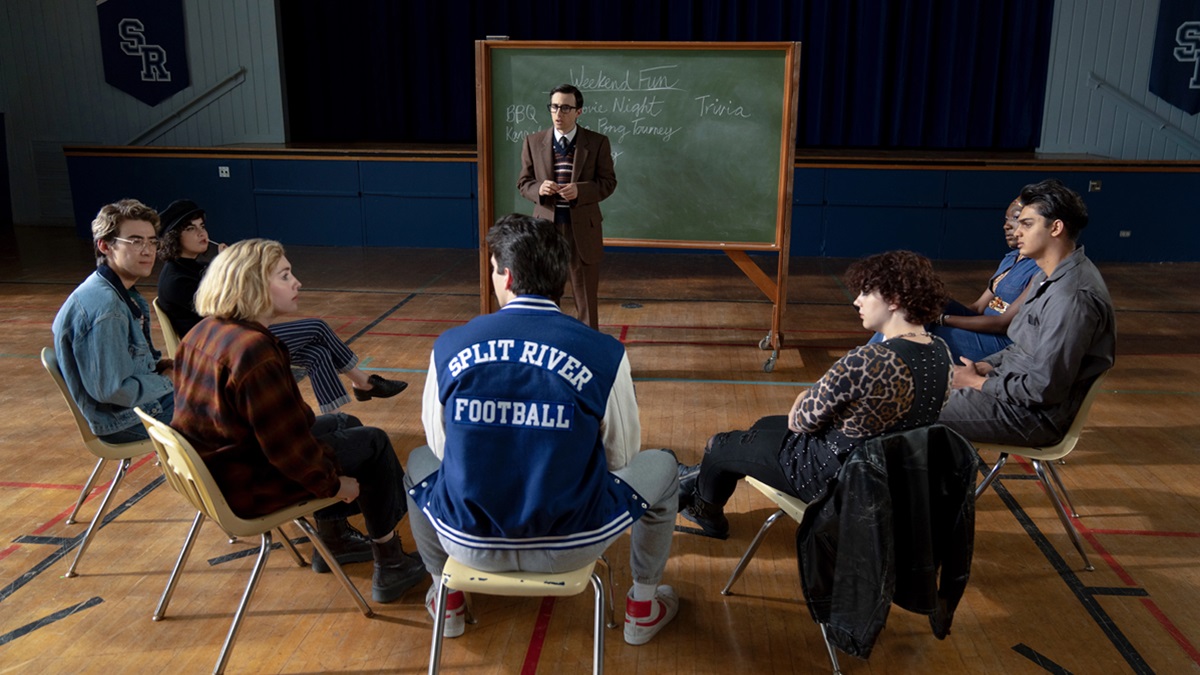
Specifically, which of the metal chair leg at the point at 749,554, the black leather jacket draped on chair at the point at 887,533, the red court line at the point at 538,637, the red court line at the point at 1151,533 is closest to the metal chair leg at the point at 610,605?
the red court line at the point at 538,637

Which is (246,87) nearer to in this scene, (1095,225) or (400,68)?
(400,68)

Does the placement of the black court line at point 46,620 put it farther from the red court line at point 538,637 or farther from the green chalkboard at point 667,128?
the green chalkboard at point 667,128

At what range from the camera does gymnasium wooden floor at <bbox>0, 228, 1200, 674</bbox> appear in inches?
103

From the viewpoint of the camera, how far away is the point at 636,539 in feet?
8.58

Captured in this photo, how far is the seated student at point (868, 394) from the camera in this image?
2.40 metres

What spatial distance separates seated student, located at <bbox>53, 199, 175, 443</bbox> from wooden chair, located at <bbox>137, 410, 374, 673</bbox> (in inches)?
22.2

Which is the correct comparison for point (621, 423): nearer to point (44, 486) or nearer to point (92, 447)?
point (92, 447)

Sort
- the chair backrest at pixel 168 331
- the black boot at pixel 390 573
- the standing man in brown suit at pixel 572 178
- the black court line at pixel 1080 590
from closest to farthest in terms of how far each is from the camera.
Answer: the black court line at pixel 1080 590 → the black boot at pixel 390 573 → the chair backrest at pixel 168 331 → the standing man in brown suit at pixel 572 178

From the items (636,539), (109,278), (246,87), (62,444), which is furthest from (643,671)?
(246,87)

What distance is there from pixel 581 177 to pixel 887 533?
3.19m

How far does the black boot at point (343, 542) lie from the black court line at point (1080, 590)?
2.27m

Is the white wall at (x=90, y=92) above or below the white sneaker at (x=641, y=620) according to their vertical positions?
above

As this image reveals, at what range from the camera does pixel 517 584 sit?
2.14 m

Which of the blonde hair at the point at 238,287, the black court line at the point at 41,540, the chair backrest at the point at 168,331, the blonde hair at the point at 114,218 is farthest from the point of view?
the chair backrest at the point at 168,331
